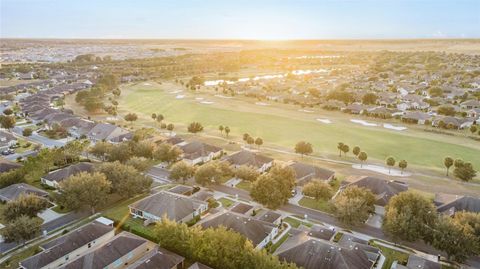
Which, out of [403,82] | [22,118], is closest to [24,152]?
[22,118]

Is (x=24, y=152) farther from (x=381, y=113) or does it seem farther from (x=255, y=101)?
(x=381, y=113)

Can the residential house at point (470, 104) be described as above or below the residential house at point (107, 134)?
Result: above

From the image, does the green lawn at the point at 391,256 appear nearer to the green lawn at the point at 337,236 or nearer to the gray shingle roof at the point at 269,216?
the green lawn at the point at 337,236

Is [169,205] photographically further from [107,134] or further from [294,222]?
[107,134]

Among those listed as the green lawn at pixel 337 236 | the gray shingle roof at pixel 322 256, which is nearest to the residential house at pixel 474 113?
the green lawn at pixel 337 236

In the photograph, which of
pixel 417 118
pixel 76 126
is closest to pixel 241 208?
pixel 76 126

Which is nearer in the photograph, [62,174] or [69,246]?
[69,246]

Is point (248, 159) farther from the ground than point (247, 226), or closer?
closer

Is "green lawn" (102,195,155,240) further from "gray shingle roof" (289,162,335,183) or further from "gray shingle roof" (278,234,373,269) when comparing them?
"gray shingle roof" (289,162,335,183)
